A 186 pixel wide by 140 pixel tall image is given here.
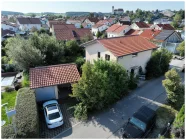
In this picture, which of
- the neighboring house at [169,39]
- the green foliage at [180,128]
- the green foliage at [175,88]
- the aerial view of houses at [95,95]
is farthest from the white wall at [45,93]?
the neighboring house at [169,39]

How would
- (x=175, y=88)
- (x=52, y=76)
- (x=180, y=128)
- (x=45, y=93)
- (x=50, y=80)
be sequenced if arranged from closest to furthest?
(x=180, y=128) < (x=175, y=88) < (x=50, y=80) < (x=45, y=93) < (x=52, y=76)

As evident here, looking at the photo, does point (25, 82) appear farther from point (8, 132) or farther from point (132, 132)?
point (132, 132)

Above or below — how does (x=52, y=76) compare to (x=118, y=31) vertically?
below

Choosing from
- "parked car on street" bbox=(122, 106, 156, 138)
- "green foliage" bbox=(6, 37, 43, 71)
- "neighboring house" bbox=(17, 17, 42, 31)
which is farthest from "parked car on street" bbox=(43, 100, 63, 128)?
"neighboring house" bbox=(17, 17, 42, 31)

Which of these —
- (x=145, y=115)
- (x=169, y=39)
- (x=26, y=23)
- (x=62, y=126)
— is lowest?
(x=62, y=126)

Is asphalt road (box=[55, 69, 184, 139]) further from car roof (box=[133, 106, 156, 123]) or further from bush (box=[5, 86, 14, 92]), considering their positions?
bush (box=[5, 86, 14, 92])

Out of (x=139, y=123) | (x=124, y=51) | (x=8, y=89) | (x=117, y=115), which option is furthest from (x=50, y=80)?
(x=124, y=51)

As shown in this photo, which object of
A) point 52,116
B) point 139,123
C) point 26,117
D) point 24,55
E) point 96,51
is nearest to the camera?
point 26,117
